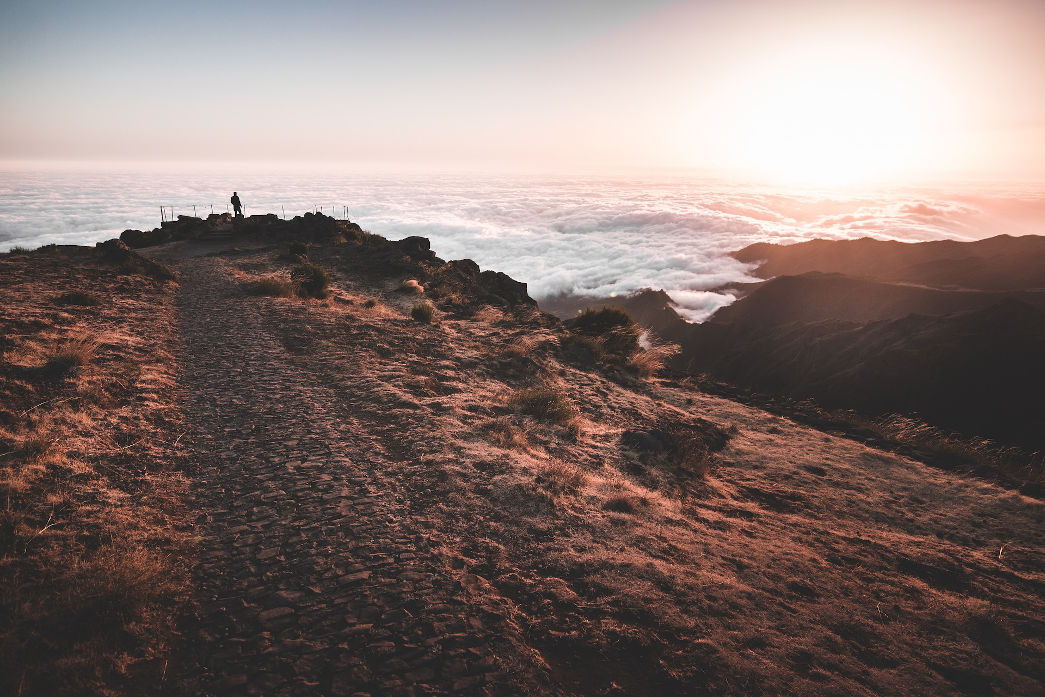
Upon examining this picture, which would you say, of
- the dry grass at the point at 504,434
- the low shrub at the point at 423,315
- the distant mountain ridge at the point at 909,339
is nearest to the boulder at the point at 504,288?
the low shrub at the point at 423,315

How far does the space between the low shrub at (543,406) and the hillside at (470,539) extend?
0.05 metres

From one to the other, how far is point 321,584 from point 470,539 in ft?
5.13

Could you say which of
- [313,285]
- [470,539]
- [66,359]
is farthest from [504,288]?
[470,539]

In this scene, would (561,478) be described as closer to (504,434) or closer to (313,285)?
(504,434)

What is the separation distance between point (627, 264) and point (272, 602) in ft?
621

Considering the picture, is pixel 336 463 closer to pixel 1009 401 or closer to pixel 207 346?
pixel 207 346

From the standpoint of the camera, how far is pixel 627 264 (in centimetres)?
18350

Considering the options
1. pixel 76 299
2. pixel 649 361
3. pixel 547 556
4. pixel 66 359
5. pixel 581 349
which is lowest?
pixel 649 361

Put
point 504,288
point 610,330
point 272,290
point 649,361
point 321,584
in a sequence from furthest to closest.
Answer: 1. point 504,288
2. point 610,330
3. point 649,361
4. point 272,290
5. point 321,584

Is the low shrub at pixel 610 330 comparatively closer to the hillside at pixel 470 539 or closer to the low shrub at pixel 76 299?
the hillside at pixel 470 539

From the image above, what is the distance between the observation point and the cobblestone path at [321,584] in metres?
3.34

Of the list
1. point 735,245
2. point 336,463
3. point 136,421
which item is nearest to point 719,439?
point 336,463

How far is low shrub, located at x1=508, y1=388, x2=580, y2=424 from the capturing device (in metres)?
8.96

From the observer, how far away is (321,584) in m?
4.05
